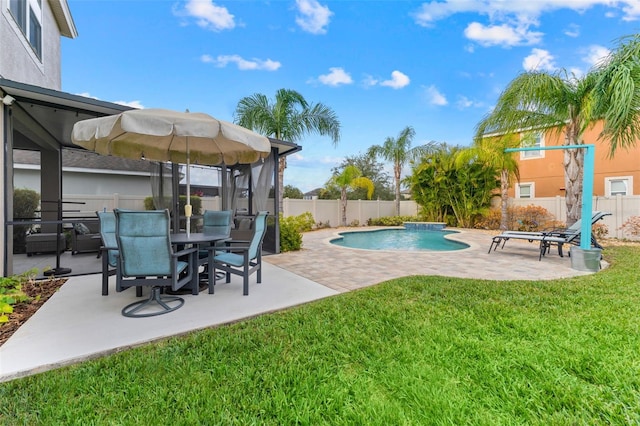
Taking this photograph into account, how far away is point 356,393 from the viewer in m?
2.14

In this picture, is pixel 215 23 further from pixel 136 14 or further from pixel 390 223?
pixel 390 223

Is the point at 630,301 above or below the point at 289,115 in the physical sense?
below

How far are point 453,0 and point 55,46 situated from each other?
1329cm

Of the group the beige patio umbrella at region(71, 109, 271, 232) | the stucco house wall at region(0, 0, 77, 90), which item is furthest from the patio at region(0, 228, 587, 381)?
the stucco house wall at region(0, 0, 77, 90)

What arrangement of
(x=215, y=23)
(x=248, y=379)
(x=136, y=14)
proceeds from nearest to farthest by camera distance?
(x=248, y=379), (x=136, y=14), (x=215, y=23)

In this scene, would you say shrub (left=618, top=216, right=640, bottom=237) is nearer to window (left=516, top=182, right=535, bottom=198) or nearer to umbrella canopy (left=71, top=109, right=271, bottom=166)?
window (left=516, top=182, right=535, bottom=198)

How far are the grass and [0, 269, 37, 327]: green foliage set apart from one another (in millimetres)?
1790

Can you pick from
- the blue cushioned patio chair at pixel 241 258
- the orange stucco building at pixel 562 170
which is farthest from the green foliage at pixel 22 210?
the orange stucco building at pixel 562 170

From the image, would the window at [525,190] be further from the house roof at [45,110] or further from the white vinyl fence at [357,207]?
the house roof at [45,110]

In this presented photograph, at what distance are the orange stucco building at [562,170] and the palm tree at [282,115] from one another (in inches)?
365

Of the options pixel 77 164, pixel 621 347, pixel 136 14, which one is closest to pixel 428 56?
pixel 136 14

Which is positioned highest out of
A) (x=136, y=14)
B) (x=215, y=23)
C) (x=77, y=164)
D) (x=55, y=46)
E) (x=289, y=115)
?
(x=215, y=23)

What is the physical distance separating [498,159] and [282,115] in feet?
34.4

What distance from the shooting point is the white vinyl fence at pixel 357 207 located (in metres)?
8.44
